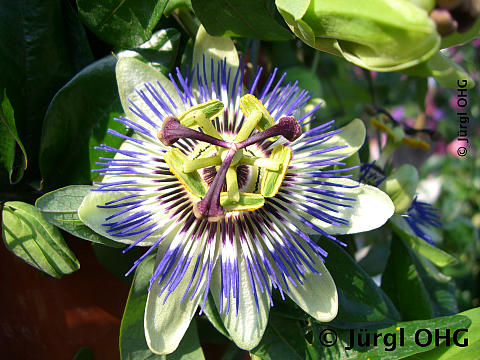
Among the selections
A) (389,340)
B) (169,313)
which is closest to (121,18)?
(169,313)

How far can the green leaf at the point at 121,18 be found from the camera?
2.60ft

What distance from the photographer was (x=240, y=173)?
0.91 meters

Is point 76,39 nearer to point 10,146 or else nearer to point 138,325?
point 10,146

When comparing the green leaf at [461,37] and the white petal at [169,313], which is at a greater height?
the green leaf at [461,37]

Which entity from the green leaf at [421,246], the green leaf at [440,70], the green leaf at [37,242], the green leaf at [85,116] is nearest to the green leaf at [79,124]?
the green leaf at [85,116]

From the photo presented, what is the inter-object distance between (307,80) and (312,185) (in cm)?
44

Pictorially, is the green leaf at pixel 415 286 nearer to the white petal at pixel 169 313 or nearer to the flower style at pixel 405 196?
the flower style at pixel 405 196

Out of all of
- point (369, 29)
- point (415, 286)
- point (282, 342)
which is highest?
point (369, 29)

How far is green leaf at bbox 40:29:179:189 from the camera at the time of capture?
2.68 feet

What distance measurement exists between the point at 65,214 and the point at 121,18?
0.33 m

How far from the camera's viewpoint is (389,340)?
826 millimetres

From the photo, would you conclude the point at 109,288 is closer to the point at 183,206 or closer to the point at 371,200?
the point at 183,206

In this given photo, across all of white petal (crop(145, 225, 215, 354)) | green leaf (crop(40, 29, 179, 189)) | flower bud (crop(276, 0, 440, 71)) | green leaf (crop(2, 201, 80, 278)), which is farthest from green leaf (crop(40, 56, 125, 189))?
flower bud (crop(276, 0, 440, 71))

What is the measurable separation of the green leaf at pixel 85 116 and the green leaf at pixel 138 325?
0.18m
